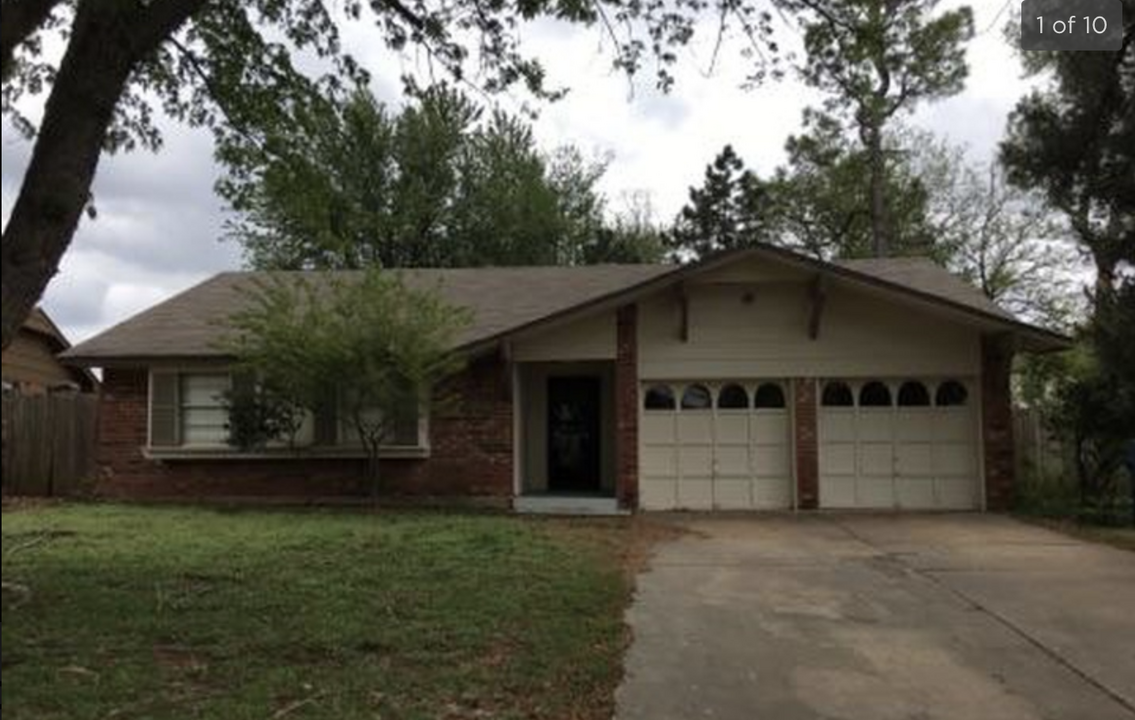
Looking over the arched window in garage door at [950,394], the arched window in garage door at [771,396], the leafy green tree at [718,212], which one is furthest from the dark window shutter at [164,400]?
the leafy green tree at [718,212]

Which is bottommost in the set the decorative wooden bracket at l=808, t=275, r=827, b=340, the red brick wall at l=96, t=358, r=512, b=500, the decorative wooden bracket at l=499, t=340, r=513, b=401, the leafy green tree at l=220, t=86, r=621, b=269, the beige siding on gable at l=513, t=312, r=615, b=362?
the red brick wall at l=96, t=358, r=512, b=500

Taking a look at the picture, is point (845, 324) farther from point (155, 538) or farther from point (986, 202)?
point (986, 202)

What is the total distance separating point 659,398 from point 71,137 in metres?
14.8

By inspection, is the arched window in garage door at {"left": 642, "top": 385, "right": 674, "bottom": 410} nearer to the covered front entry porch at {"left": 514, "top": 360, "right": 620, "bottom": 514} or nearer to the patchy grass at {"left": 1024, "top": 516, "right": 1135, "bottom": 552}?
the covered front entry porch at {"left": 514, "top": 360, "right": 620, "bottom": 514}

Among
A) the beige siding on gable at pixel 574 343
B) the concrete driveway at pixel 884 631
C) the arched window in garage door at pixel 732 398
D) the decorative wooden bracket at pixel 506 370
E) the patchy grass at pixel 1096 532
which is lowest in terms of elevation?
the concrete driveway at pixel 884 631

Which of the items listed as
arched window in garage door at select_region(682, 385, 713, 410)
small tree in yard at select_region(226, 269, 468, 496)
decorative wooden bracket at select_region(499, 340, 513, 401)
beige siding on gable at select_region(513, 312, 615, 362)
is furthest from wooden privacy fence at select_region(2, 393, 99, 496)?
arched window in garage door at select_region(682, 385, 713, 410)

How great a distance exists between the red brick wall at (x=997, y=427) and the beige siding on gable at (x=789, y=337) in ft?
0.82

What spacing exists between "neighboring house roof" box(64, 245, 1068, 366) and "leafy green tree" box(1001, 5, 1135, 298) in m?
2.19

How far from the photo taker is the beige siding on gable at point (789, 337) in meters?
20.6

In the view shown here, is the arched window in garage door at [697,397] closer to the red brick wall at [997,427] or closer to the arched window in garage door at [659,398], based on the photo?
the arched window in garage door at [659,398]

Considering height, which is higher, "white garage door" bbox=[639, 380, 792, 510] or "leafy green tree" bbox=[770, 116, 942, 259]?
"leafy green tree" bbox=[770, 116, 942, 259]

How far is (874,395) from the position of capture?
2097 centimetres

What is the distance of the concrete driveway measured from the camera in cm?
800

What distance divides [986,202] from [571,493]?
30.8 meters
